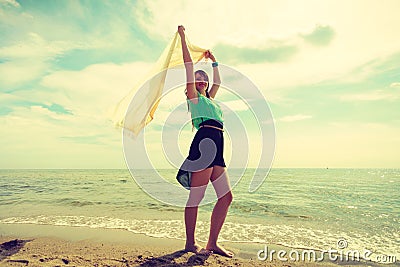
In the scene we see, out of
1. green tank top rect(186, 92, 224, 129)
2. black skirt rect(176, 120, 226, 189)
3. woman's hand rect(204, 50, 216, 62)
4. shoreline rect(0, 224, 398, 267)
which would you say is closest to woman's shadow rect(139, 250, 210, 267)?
shoreline rect(0, 224, 398, 267)

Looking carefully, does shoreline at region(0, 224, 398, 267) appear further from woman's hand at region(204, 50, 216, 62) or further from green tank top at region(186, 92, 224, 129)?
woman's hand at region(204, 50, 216, 62)

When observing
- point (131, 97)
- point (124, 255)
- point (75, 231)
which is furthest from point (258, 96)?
point (75, 231)

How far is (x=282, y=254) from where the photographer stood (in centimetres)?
466

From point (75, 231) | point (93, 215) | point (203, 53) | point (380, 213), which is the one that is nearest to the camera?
point (203, 53)

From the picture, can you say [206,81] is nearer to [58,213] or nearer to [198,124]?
[198,124]

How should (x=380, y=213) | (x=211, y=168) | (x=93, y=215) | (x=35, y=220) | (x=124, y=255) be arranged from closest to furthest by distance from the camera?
1. (x=211, y=168)
2. (x=124, y=255)
3. (x=35, y=220)
4. (x=93, y=215)
5. (x=380, y=213)

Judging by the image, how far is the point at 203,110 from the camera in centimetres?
372

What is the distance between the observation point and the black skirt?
3.70 meters

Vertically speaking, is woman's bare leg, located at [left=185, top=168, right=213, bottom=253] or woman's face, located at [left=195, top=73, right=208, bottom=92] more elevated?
woman's face, located at [left=195, top=73, right=208, bottom=92]

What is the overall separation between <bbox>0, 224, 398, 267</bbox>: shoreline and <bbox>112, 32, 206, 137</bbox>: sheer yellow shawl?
1.76 meters

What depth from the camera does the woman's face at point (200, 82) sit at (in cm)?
393

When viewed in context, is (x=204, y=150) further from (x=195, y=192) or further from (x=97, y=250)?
(x=97, y=250)

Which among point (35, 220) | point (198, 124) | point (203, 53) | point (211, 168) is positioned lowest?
point (35, 220)

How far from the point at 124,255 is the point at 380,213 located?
362 inches
